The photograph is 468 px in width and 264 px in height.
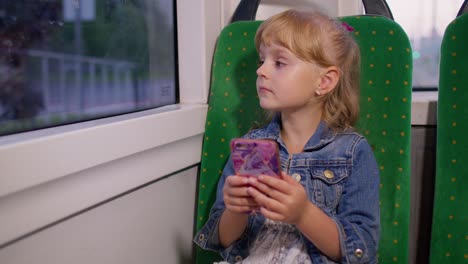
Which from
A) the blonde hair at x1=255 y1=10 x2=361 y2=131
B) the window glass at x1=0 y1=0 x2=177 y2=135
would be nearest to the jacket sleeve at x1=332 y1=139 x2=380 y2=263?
the blonde hair at x1=255 y1=10 x2=361 y2=131

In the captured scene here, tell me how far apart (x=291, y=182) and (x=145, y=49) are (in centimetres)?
69

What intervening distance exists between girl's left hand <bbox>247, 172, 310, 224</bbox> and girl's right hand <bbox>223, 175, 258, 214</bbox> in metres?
0.02

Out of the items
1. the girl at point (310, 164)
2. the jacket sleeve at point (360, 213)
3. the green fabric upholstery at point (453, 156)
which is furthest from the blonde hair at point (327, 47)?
the green fabric upholstery at point (453, 156)

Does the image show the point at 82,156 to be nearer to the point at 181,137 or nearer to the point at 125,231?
the point at 125,231

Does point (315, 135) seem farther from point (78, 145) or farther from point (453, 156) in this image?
point (78, 145)

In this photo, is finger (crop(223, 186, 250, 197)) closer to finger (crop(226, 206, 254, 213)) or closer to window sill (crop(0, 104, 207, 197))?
finger (crop(226, 206, 254, 213))

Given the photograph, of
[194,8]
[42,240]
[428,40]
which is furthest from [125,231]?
[428,40]

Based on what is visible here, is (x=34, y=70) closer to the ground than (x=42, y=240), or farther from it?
farther from it

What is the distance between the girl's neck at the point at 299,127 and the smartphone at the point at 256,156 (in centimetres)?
24

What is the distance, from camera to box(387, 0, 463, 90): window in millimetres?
1785

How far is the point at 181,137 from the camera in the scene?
1.27m

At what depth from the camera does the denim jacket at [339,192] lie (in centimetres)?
101

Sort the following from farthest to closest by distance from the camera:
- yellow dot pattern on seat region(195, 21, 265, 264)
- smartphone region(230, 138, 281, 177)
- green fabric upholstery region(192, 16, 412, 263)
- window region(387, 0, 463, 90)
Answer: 1. window region(387, 0, 463, 90)
2. yellow dot pattern on seat region(195, 21, 265, 264)
3. green fabric upholstery region(192, 16, 412, 263)
4. smartphone region(230, 138, 281, 177)

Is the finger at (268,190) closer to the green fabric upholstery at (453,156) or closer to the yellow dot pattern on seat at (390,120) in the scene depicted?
the yellow dot pattern on seat at (390,120)
